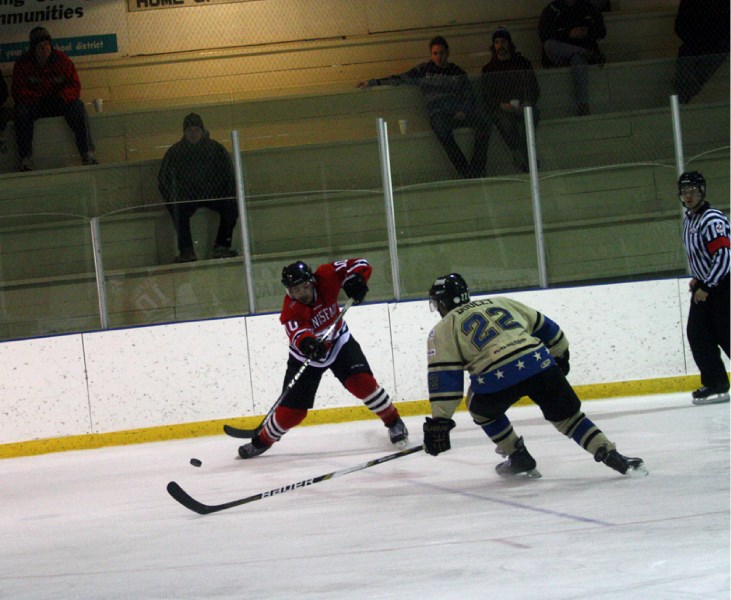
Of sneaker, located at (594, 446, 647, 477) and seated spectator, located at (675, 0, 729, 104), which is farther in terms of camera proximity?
seated spectator, located at (675, 0, 729, 104)

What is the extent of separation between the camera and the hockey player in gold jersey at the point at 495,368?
153 inches

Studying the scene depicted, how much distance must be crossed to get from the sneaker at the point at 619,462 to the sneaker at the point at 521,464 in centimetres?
38

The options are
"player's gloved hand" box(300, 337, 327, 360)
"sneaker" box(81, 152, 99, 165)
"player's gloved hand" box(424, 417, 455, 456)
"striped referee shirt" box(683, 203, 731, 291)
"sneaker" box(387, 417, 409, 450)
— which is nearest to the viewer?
"player's gloved hand" box(424, 417, 455, 456)

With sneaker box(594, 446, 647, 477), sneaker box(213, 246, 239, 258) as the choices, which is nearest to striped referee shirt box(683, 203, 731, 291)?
sneaker box(594, 446, 647, 477)

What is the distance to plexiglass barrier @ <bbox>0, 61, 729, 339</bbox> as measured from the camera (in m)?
6.93

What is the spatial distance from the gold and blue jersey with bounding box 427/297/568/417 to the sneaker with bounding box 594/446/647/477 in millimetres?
397

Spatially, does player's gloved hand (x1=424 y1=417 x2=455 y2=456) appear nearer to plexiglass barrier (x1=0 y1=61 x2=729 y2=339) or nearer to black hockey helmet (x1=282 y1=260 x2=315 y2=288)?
black hockey helmet (x1=282 y1=260 x2=315 y2=288)

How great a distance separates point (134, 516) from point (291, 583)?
5.25 ft

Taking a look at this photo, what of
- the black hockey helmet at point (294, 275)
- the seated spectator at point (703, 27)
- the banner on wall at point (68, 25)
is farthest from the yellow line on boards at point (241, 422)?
the banner on wall at point (68, 25)

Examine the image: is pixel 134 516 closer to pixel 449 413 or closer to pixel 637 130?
pixel 449 413

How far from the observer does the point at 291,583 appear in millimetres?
2914

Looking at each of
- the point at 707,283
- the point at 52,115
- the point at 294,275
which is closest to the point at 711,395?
the point at 707,283

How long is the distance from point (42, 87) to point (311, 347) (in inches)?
190

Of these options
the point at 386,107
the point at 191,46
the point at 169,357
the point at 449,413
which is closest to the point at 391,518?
the point at 449,413
